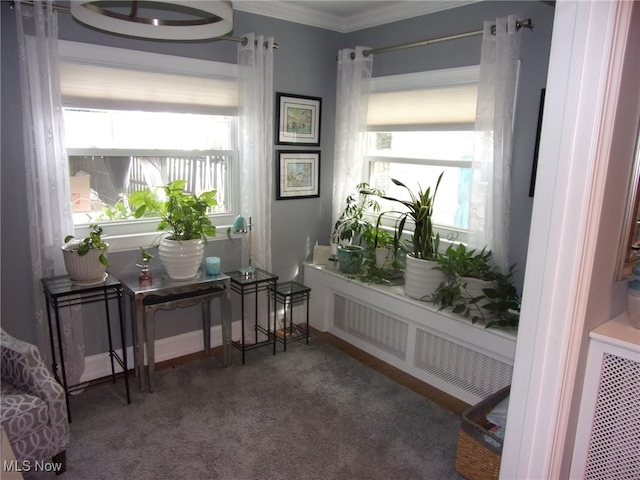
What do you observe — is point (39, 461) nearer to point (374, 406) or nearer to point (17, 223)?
point (17, 223)

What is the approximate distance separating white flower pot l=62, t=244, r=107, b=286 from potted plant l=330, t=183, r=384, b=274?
172 cm

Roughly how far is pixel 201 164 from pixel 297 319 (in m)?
1.55

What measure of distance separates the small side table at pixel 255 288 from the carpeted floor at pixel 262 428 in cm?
26

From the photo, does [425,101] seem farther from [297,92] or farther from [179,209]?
[179,209]

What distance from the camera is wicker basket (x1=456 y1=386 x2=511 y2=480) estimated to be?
201 cm

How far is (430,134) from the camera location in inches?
133

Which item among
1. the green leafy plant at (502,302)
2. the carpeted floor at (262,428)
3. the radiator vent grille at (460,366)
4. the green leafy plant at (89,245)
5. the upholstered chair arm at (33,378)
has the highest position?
the green leafy plant at (89,245)

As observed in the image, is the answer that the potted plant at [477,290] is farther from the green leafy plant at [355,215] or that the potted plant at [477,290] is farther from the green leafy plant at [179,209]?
the green leafy plant at [179,209]

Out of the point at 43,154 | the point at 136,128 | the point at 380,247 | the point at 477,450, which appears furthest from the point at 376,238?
the point at 43,154

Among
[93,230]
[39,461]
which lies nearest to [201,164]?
[93,230]

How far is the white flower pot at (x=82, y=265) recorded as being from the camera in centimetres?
248

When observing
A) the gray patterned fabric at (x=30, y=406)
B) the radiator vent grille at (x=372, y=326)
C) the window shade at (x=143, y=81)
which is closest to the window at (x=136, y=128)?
the window shade at (x=143, y=81)

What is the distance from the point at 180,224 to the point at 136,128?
714 millimetres

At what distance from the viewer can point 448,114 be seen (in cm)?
311
